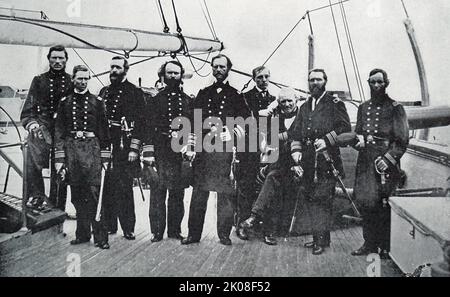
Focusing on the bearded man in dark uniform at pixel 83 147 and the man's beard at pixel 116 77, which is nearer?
the bearded man in dark uniform at pixel 83 147

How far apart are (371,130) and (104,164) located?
6.68ft

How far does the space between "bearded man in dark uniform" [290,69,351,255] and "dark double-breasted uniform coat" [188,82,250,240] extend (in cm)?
48

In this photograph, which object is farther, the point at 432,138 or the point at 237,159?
the point at 432,138

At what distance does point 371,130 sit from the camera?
3.03 metres

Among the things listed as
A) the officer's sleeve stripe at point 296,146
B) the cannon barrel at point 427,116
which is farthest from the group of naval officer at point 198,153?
the cannon barrel at point 427,116

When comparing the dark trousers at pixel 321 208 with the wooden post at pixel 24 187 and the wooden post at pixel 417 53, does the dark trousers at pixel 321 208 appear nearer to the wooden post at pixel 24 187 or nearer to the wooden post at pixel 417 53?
the wooden post at pixel 417 53

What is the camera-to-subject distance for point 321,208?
10.4ft

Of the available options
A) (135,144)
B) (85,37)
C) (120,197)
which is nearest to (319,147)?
(135,144)

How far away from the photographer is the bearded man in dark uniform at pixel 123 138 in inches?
131

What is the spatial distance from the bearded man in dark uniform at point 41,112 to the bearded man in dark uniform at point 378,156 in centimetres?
228
